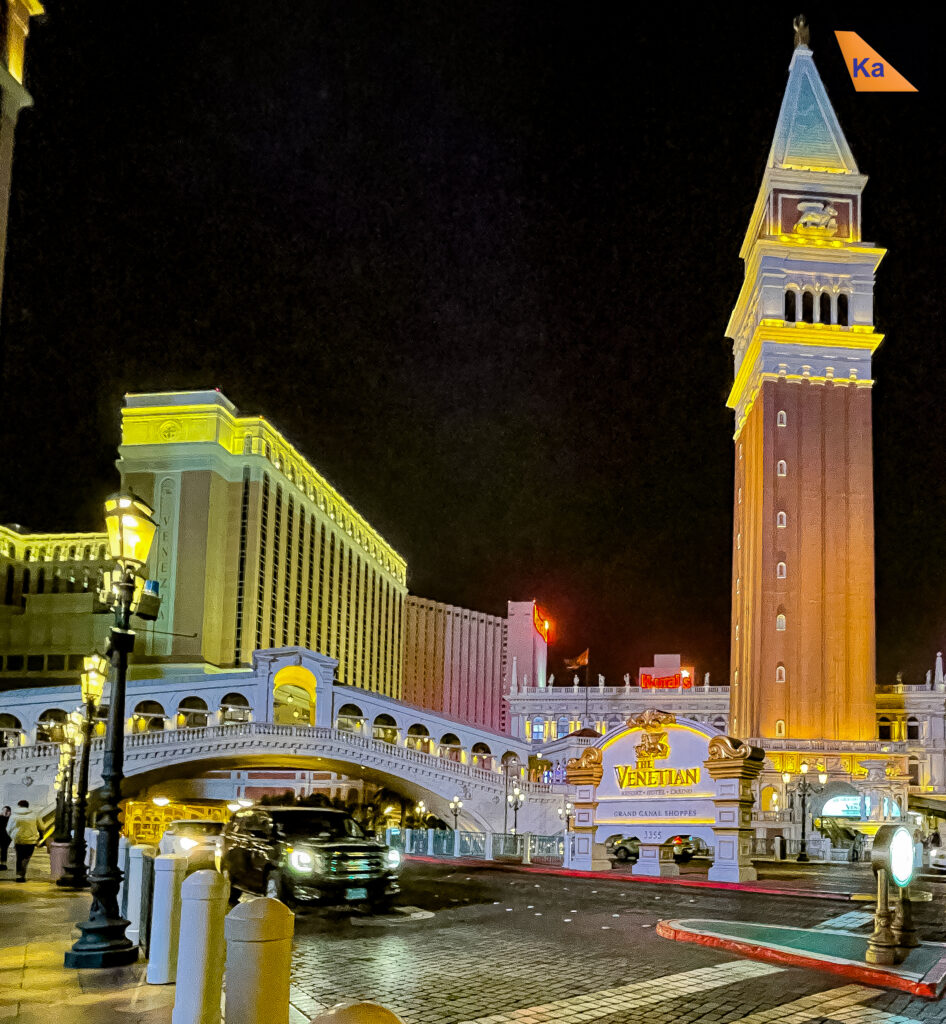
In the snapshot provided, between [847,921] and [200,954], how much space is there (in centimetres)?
1051

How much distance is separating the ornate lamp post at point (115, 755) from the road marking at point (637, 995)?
12.6 feet

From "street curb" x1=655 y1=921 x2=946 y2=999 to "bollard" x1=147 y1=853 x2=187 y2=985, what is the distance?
5.89m

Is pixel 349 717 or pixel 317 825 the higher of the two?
pixel 349 717

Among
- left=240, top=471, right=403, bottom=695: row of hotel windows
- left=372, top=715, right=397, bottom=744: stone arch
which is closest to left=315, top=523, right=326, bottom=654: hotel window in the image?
left=240, top=471, right=403, bottom=695: row of hotel windows

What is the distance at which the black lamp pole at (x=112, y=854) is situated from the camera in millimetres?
10289

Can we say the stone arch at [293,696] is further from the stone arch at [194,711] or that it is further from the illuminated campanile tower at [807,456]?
the illuminated campanile tower at [807,456]

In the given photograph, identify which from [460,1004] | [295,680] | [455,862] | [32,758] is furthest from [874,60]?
[295,680]

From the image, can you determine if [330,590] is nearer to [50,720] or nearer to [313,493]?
[313,493]

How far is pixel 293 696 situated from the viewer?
91.8 meters

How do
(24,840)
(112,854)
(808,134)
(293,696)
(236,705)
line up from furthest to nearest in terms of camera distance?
(293,696) < (808,134) < (236,705) < (24,840) < (112,854)

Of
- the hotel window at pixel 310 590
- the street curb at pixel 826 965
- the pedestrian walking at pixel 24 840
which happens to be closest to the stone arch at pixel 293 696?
the hotel window at pixel 310 590

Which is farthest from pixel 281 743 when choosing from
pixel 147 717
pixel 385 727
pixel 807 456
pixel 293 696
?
pixel 293 696

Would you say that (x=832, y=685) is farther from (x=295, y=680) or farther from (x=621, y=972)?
(x=621, y=972)

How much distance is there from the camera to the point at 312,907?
55.3 feet
